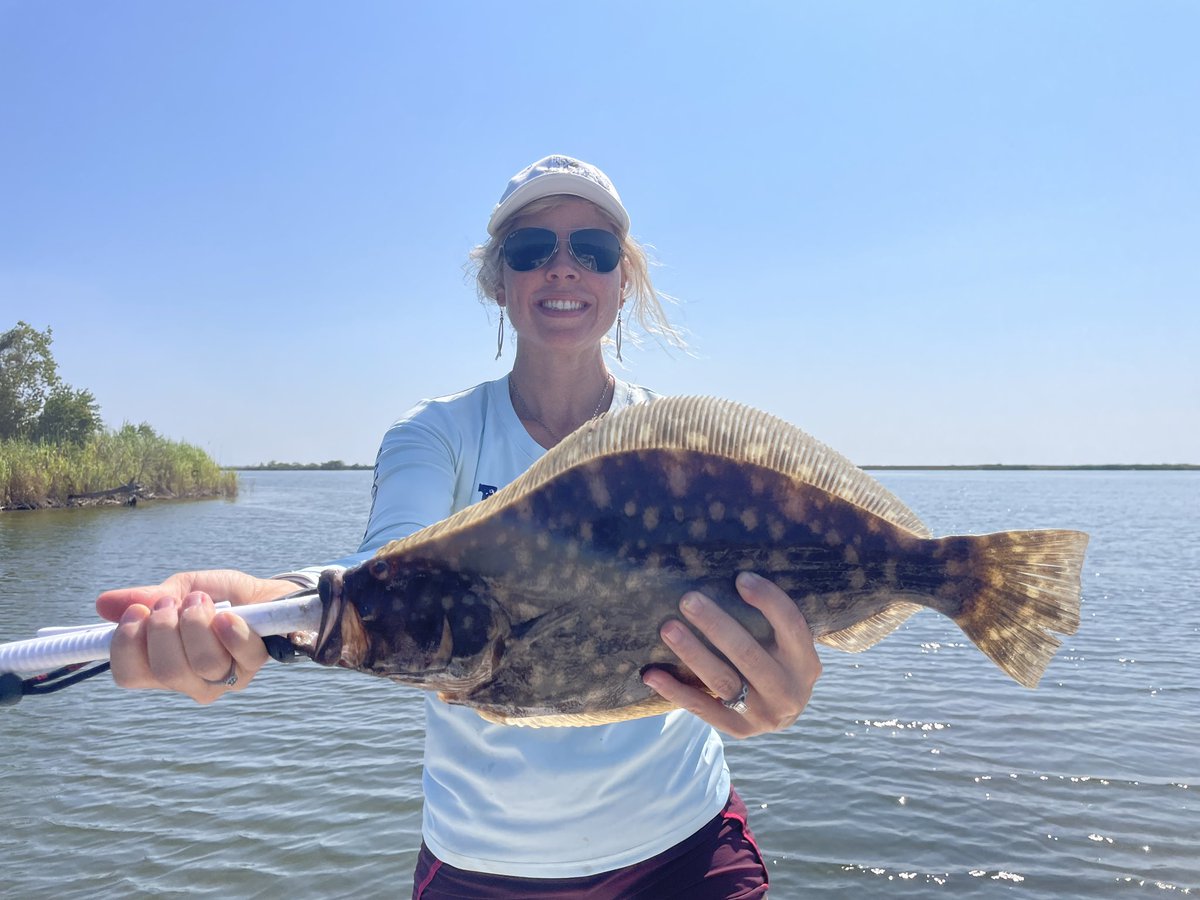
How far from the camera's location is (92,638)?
71.1 inches

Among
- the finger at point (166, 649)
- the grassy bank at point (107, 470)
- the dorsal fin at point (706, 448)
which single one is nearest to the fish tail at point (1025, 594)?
the dorsal fin at point (706, 448)

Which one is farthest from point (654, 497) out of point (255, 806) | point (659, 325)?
point (255, 806)

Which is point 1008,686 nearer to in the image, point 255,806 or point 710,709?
point 255,806

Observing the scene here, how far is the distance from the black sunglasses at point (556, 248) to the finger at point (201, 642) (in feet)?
5.99

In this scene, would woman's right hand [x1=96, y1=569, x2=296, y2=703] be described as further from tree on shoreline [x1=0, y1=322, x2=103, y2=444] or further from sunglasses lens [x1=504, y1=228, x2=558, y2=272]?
tree on shoreline [x1=0, y1=322, x2=103, y2=444]

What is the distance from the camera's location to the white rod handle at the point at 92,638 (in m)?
1.74

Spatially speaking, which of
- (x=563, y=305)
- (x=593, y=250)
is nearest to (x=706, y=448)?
(x=563, y=305)

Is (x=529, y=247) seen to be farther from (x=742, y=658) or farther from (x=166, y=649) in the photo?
(x=166, y=649)

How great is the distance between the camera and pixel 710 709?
225 cm

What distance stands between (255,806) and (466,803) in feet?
21.4

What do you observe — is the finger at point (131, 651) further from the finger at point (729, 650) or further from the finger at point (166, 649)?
the finger at point (729, 650)

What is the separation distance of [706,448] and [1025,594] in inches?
41.9

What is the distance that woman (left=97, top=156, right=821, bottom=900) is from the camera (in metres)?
2.07

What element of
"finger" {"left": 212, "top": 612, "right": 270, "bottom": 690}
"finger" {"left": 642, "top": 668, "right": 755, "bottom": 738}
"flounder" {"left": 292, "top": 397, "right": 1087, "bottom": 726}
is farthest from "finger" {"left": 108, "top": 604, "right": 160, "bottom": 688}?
"finger" {"left": 642, "top": 668, "right": 755, "bottom": 738}
